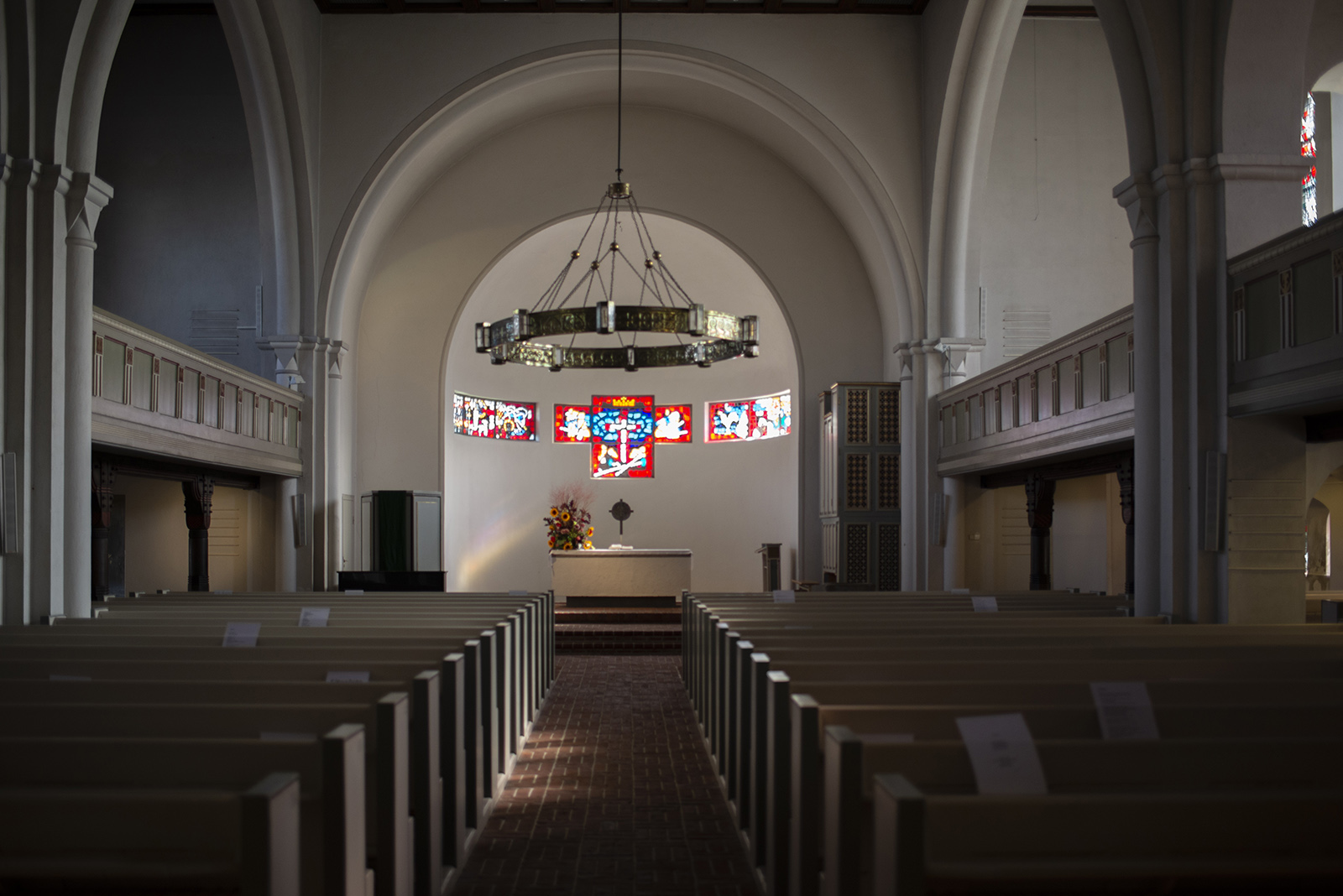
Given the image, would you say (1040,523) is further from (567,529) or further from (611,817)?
(611,817)

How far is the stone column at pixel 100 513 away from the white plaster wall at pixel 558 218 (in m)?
5.52

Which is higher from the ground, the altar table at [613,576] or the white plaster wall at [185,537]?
the white plaster wall at [185,537]

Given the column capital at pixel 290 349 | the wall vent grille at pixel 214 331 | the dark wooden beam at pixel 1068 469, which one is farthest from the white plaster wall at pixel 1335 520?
the wall vent grille at pixel 214 331

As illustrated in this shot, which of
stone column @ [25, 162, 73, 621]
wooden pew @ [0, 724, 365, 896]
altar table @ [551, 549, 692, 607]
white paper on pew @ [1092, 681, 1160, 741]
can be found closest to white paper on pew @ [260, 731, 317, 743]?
wooden pew @ [0, 724, 365, 896]

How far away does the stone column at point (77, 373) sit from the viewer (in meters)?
7.32

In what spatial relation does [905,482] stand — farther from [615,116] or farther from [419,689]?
[419,689]

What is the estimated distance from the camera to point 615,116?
15664 mm

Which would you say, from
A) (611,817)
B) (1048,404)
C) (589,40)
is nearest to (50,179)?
(611,817)

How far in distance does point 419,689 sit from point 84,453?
5299 millimetres

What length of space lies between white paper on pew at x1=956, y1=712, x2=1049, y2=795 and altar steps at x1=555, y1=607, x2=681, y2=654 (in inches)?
396

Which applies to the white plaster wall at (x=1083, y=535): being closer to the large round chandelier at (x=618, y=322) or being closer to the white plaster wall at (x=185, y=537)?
the large round chandelier at (x=618, y=322)

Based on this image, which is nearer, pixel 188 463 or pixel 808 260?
pixel 188 463

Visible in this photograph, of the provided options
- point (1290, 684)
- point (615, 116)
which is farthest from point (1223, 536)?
point (615, 116)

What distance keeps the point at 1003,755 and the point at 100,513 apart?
942 centimetres
